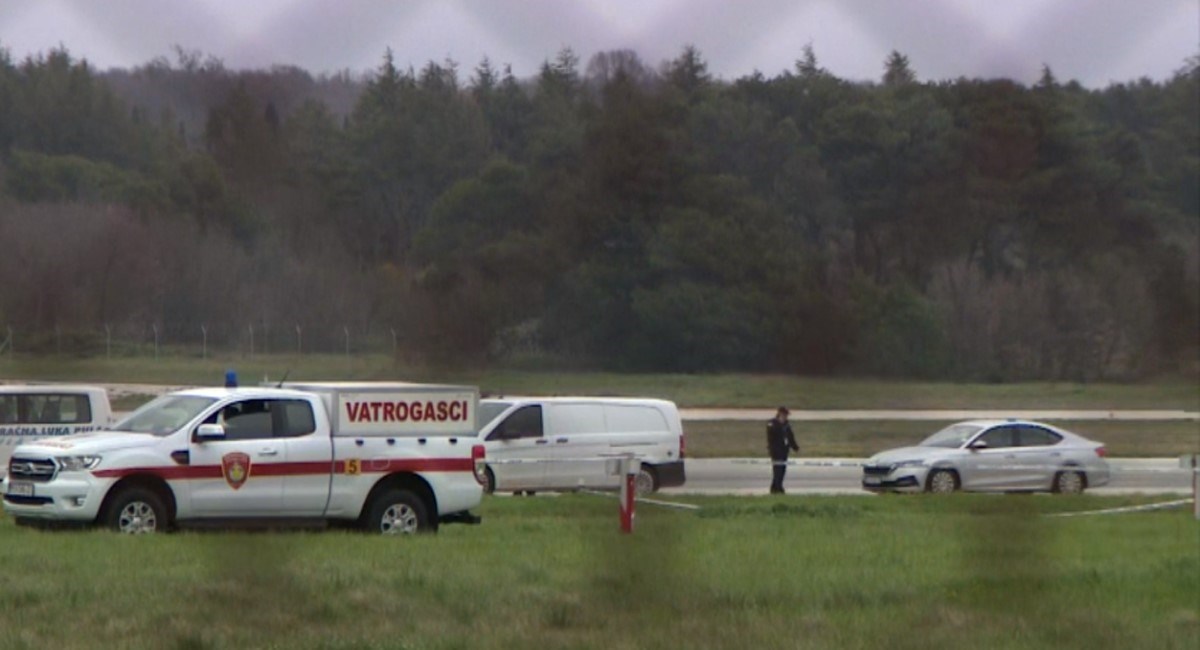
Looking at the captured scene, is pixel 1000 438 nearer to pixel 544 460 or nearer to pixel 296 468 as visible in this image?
pixel 544 460

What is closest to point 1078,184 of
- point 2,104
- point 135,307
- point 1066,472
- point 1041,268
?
point 1041,268

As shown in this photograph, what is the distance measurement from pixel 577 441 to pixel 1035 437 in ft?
16.7

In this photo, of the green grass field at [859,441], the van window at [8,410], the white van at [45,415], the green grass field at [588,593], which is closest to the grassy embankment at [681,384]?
the green grass field at [588,593]

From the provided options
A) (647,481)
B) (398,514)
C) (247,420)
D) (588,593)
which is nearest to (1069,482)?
(647,481)

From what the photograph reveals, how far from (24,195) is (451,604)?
1982 mm

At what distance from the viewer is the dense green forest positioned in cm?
Result: 461

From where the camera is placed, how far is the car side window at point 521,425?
53.5 ft

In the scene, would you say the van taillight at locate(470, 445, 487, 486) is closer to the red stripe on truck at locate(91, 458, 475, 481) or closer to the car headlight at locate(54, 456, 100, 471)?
the red stripe on truck at locate(91, 458, 475, 481)

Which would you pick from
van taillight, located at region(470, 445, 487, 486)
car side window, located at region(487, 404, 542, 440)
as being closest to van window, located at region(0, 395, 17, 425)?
car side window, located at region(487, 404, 542, 440)

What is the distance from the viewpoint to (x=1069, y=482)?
1780cm

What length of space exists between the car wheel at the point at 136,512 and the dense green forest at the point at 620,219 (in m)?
4.46

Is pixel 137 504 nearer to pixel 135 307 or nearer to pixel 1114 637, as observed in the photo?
pixel 135 307

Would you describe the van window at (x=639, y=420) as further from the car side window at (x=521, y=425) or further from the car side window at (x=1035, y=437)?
the car side window at (x=1035, y=437)

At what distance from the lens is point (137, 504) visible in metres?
9.96
